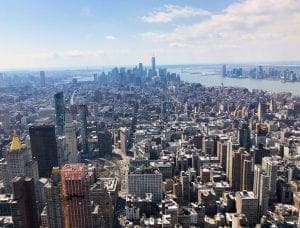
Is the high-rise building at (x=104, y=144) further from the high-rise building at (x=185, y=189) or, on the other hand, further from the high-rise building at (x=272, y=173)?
the high-rise building at (x=272, y=173)

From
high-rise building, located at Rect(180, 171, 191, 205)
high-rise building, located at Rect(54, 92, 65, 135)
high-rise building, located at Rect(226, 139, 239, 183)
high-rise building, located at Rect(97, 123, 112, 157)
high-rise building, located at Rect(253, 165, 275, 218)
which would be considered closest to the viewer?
high-rise building, located at Rect(253, 165, 275, 218)

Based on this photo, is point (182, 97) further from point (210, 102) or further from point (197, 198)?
point (197, 198)

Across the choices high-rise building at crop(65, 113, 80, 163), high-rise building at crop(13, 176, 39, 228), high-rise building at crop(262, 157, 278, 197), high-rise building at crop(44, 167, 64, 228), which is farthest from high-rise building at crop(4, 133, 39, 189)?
high-rise building at crop(262, 157, 278, 197)

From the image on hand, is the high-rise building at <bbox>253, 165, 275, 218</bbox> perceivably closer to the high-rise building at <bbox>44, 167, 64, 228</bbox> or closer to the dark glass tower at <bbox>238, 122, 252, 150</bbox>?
the dark glass tower at <bbox>238, 122, 252, 150</bbox>

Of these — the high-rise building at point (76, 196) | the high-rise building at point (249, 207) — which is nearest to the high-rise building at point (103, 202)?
the high-rise building at point (76, 196)

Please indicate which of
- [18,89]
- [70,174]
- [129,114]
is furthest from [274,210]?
[18,89]

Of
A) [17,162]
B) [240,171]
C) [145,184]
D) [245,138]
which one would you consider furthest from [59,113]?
[240,171]
